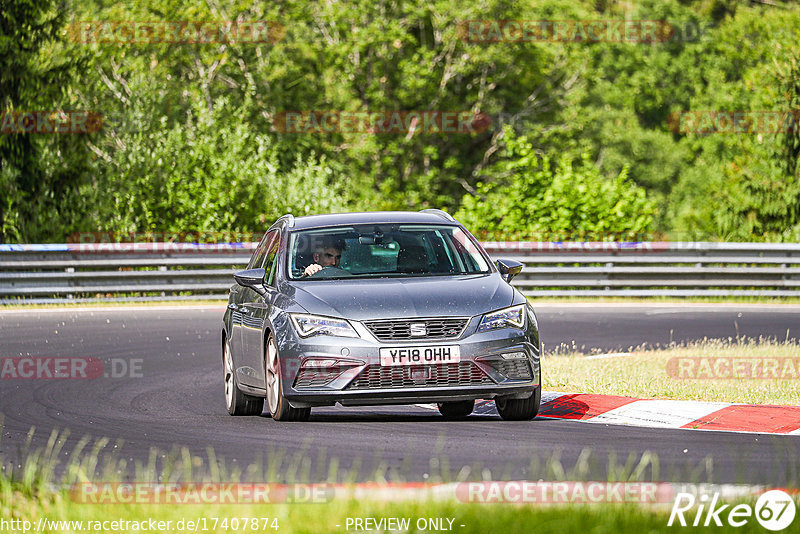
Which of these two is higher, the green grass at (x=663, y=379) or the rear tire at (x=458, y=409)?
the rear tire at (x=458, y=409)

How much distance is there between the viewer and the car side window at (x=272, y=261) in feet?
35.2

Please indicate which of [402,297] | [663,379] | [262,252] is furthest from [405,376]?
[663,379]

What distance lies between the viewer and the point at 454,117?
5228cm

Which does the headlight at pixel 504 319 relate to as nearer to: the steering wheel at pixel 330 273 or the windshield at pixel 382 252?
the windshield at pixel 382 252

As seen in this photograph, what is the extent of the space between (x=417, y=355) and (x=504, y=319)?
747mm

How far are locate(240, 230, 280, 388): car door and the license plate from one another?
1258 millimetres

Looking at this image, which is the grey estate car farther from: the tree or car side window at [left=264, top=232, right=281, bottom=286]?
the tree

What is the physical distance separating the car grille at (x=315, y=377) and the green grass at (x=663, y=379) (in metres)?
3.22

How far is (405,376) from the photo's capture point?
9.38 m

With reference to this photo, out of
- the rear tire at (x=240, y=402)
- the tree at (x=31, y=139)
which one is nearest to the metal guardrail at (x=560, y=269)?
the tree at (x=31, y=139)

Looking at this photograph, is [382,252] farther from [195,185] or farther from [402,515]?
[195,185]

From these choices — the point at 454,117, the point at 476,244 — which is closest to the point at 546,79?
the point at 454,117

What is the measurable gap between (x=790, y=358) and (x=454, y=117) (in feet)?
126

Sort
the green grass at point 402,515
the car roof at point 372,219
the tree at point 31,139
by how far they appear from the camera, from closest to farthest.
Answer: the green grass at point 402,515
the car roof at point 372,219
the tree at point 31,139
